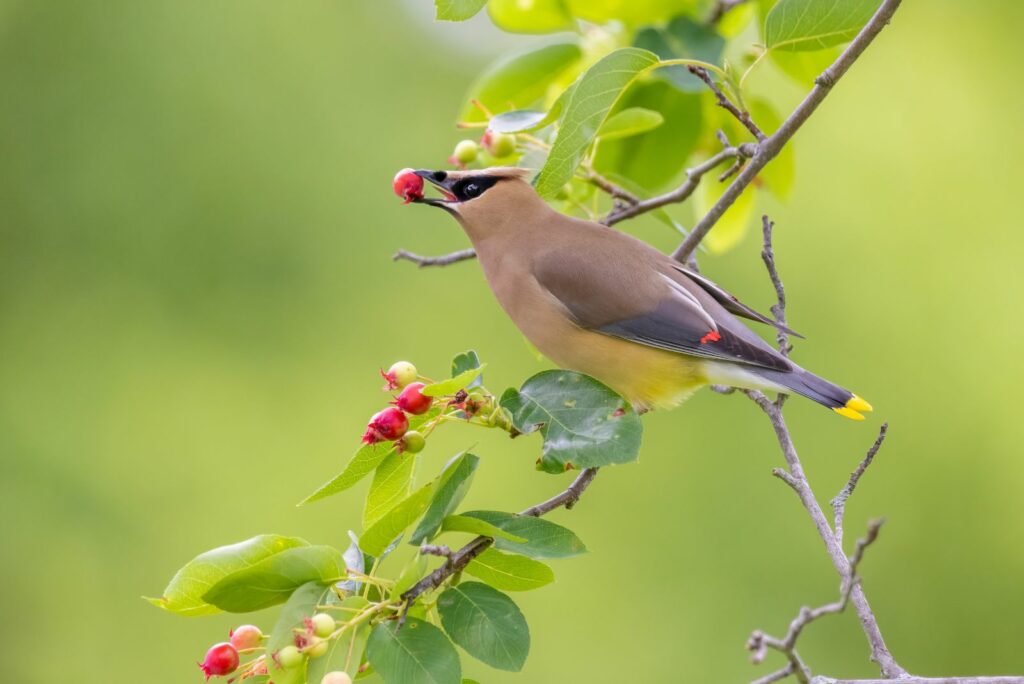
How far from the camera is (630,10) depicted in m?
3.37

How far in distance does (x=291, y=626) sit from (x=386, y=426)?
1.31 feet

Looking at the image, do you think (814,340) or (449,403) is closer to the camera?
(449,403)

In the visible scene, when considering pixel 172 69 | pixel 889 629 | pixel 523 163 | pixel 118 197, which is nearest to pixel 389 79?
pixel 172 69

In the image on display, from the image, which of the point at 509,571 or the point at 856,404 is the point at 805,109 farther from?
the point at 509,571

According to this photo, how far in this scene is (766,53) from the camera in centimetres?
300

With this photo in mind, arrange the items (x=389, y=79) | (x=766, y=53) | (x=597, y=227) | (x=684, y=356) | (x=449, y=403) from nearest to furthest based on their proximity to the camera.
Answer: (x=449, y=403), (x=766, y=53), (x=684, y=356), (x=597, y=227), (x=389, y=79)

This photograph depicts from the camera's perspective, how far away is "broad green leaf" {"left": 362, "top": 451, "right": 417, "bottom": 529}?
248 cm

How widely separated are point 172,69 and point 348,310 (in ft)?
6.32

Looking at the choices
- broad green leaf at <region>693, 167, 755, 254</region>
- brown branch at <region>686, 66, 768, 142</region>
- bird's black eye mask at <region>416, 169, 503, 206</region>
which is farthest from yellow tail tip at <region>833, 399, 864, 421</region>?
bird's black eye mask at <region>416, 169, 503, 206</region>

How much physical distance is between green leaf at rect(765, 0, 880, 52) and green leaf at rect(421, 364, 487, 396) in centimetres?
119

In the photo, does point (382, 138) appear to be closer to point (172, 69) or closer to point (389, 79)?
point (389, 79)

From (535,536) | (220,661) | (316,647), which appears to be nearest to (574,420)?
(535,536)

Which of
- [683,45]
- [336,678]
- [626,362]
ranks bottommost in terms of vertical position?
[336,678]

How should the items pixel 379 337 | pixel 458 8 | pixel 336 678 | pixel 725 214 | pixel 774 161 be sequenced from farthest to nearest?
pixel 379 337, pixel 725 214, pixel 774 161, pixel 458 8, pixel 336 678
